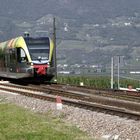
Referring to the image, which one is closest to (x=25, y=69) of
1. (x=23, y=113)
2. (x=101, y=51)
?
(x=23, y=113)

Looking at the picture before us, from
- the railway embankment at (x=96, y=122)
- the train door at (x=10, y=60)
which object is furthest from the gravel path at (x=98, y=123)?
the train door at (x=10, y=60)

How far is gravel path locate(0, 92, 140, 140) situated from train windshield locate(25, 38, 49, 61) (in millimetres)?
13896

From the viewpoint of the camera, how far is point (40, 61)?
35094 mm

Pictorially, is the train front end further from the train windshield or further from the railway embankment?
the railway embankment

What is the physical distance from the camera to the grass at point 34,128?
14.0 m

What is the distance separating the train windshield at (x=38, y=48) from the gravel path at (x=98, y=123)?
13.9 meters

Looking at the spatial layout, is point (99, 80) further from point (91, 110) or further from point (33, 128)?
point (33, 128)

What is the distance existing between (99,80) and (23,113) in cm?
3418

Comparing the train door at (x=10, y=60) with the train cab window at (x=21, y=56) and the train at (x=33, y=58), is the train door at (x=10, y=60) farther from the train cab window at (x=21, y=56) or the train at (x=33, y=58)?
the train cab window at (x=21, y=56)

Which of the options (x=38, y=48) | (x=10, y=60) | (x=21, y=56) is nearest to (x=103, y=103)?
(x=38, y=48)

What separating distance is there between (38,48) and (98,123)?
20109mm

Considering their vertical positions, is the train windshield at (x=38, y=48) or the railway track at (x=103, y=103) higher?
the train windshield at (x=38, y=48)

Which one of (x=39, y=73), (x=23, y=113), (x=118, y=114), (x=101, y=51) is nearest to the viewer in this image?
(x=118, y=114)

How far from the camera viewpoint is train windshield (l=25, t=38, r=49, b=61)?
3522 centimetres
